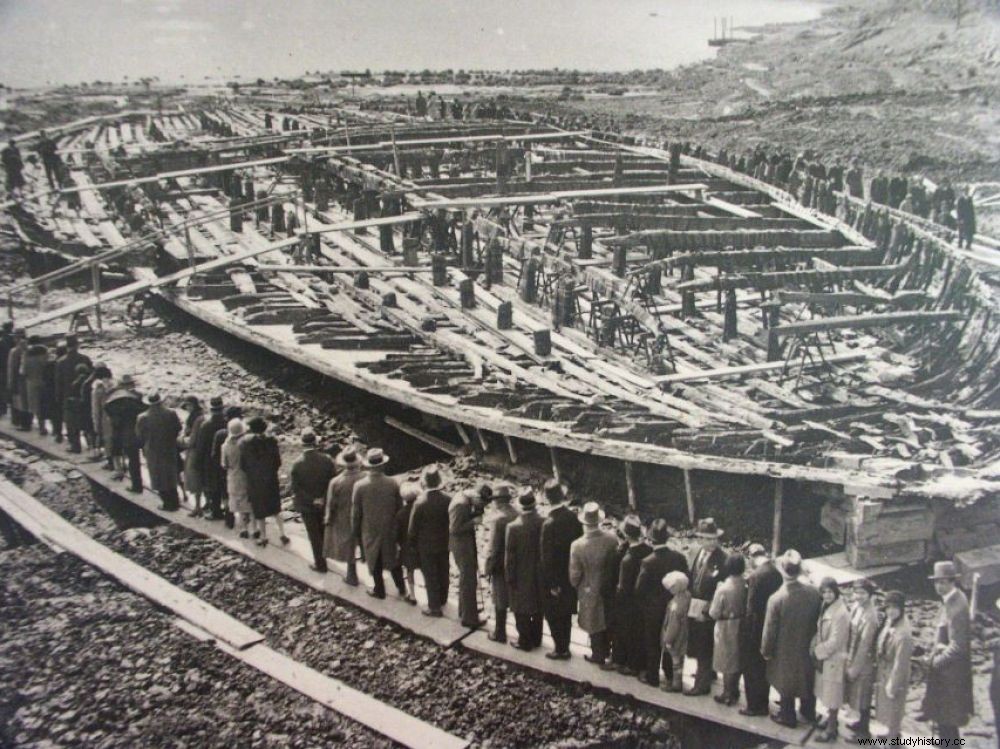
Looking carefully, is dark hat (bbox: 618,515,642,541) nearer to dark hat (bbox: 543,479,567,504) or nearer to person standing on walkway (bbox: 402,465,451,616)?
dark hat (bbox: 543,479,567,504)

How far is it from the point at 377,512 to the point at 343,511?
0.34m

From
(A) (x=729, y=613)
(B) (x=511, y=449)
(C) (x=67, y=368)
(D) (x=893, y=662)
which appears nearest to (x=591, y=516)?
(A) (x=729, y=613)

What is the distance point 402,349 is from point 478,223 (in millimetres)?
3007

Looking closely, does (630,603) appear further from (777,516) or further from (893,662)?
(777,516)

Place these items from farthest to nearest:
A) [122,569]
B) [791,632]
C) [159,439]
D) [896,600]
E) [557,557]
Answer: [159,439] → [122,569] → [557,557] → [791,632] → [896,600]

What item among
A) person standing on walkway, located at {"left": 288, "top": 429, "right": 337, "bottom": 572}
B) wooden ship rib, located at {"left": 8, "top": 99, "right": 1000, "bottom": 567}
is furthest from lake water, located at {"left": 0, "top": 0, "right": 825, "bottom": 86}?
person standing on walkway, located at {"left": 288, "top": 429, "right": 337, "bottom": 572}

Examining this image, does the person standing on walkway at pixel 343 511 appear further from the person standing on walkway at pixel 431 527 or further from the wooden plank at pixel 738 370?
the wooden plank at pixel 738 370

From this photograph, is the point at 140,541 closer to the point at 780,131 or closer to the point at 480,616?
the point at 480,616

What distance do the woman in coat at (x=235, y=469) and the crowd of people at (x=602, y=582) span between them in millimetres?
12

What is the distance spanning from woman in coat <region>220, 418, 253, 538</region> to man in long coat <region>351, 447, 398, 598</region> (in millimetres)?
1057

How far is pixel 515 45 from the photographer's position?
8156mm

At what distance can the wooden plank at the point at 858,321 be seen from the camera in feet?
22.6

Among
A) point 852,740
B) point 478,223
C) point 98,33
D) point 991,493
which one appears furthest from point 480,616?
point 478,223

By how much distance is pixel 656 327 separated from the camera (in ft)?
26.3
